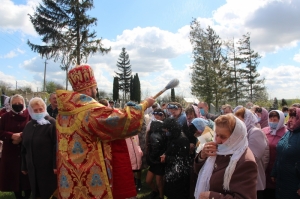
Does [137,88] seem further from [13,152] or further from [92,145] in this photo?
[92,145]

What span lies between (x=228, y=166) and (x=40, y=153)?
2916 millimetres

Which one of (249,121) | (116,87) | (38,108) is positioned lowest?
(249,121)

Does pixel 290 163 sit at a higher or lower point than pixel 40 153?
lower

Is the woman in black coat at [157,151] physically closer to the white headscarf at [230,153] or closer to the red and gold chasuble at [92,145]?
the red and gold chasuble at [92,145]

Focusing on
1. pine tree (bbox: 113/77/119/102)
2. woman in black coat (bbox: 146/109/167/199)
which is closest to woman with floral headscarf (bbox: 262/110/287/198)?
woman in black coat (bbox: 146/109/167/199)

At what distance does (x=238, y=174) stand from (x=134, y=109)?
1.19 m

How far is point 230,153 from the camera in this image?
2.67 meters

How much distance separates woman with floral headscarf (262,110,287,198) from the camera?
4.78 metres

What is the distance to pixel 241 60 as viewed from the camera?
110ft

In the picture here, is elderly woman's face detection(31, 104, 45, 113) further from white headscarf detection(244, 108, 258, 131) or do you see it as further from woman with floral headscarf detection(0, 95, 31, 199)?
white headscarf detection(244, 108, 258, 131)

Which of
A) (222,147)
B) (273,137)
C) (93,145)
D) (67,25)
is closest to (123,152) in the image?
(93,145)

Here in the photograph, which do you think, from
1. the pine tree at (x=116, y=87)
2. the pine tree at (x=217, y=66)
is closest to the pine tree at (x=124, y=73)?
the pine tree at (x=116, y=87)

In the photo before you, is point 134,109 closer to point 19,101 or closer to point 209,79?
point 19,101

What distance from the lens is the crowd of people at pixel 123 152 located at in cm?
271
